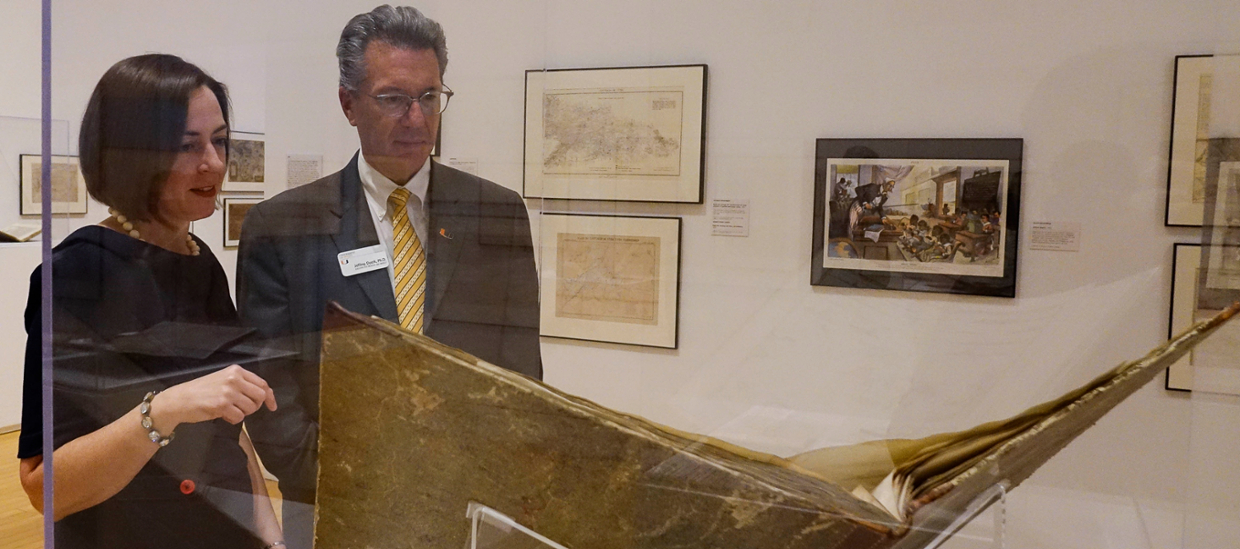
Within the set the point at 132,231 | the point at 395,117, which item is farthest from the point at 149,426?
the point at 395,117

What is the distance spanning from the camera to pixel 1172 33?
2.80ft

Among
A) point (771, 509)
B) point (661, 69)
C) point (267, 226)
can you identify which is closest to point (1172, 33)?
point (661, 69)

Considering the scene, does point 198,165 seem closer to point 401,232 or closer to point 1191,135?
point 401,232

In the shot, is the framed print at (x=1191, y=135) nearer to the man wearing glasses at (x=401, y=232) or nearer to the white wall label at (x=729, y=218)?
the white wall label at (x=729, y=218)

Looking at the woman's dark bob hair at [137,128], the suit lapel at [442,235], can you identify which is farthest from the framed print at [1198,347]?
the woman's dark bob hair at [137,128]

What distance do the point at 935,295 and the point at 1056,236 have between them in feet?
0.41

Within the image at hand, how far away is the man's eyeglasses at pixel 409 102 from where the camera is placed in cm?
111

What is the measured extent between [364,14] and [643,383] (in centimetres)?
61

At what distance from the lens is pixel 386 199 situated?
45.2 inches

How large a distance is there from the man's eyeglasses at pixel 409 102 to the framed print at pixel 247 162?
0.71 feet

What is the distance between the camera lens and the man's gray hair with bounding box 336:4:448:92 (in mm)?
1121

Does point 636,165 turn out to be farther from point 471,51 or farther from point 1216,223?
point 1216,223

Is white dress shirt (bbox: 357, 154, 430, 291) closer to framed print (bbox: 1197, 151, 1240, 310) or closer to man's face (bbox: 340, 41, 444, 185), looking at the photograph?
man's face (bbox: 340, 41, 444, 185)

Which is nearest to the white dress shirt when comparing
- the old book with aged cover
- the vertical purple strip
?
the old book with aged cover
